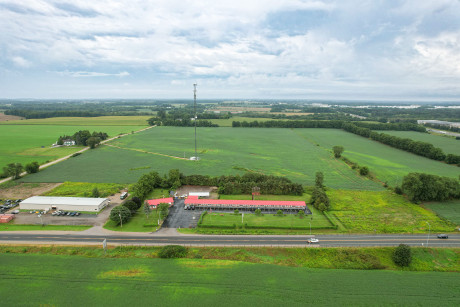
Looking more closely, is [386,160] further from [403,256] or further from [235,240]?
[235,240]

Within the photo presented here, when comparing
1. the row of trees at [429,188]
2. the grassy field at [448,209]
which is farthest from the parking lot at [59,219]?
the grassy field at [448,209]

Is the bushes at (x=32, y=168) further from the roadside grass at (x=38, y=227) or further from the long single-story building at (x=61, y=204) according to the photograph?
the roadside grass at (x=38, y=227)

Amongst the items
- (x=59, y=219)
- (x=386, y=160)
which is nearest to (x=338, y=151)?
(x=386, y=160)

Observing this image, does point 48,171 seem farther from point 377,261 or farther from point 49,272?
point 377,261

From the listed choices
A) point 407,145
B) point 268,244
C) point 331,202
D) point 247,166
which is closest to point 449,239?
point 331,202

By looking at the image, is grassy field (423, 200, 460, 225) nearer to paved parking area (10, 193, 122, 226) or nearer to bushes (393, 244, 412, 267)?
bushes (393, 244, 412, 267)

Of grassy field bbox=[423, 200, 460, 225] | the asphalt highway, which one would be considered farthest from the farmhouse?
grassy field bbox=[423, 200, 460, 225]
